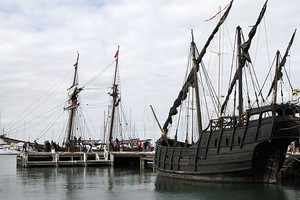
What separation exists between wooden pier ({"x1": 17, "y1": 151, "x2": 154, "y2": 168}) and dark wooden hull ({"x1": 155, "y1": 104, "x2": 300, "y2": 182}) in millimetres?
20553

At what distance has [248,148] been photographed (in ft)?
98.6

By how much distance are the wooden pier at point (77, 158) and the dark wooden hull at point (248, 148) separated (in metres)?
20.6

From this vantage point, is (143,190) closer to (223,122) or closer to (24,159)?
(223,122)

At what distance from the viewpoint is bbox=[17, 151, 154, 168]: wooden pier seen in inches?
2138

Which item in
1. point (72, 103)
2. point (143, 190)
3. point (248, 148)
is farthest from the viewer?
point (72, 103)

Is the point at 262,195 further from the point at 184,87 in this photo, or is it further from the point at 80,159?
the point at 80,159

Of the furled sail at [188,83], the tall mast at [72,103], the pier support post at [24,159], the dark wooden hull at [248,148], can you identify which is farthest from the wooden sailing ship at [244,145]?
the tall mast at [72,103]

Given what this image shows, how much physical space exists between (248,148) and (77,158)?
107 feet

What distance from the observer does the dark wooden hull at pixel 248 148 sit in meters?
29.2

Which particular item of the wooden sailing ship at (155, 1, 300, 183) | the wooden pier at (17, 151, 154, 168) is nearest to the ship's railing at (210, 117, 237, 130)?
the wooden sailing ship at (155, 1, 300, 183)

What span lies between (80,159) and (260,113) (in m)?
32.9

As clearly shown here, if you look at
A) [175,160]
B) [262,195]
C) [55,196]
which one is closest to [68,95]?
[175,160]

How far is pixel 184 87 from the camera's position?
A: 41.3 m

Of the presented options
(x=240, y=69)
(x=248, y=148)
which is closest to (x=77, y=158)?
(x=240, y=69)
